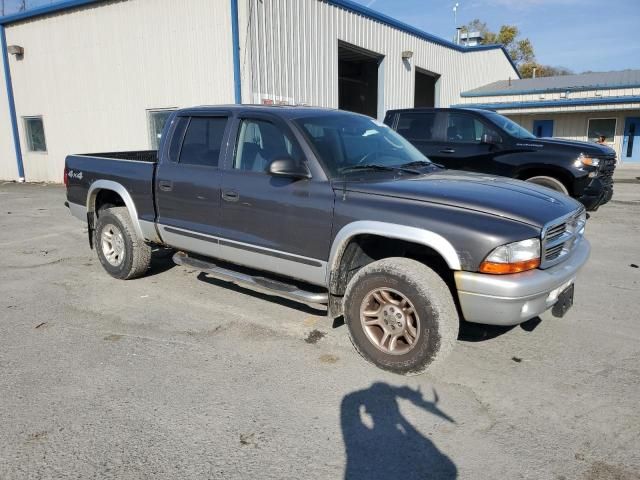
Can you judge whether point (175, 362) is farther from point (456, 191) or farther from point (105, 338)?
point (456, 191)

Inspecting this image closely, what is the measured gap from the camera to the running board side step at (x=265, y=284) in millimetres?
3916

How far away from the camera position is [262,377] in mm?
3500

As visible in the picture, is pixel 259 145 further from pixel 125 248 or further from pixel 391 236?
pixel 125 248

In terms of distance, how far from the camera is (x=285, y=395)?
3268 millimetres

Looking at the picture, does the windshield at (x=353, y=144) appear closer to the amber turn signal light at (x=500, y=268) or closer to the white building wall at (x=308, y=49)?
the amber turn signal light at (x=500, y=268)

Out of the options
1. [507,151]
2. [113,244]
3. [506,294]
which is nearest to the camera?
[506,294]

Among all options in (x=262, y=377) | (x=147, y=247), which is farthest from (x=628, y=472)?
(x=147, y=247)

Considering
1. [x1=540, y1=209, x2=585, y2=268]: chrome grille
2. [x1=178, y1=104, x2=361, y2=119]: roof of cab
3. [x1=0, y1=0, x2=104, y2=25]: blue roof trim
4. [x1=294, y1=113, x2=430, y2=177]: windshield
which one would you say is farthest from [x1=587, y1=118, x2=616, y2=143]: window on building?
[x1=178, y1=104, x2=361, y2=119]: roof of cab

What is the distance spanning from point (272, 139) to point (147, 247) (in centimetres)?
217

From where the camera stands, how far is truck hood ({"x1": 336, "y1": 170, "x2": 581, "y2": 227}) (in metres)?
3.30

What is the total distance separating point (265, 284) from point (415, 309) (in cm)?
141

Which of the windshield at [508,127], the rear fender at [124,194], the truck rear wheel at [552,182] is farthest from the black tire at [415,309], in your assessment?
the windshield at [508,127]

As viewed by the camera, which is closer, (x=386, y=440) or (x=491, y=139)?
(x=386, y=440)

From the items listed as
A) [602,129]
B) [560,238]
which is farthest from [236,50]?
[602,129]
